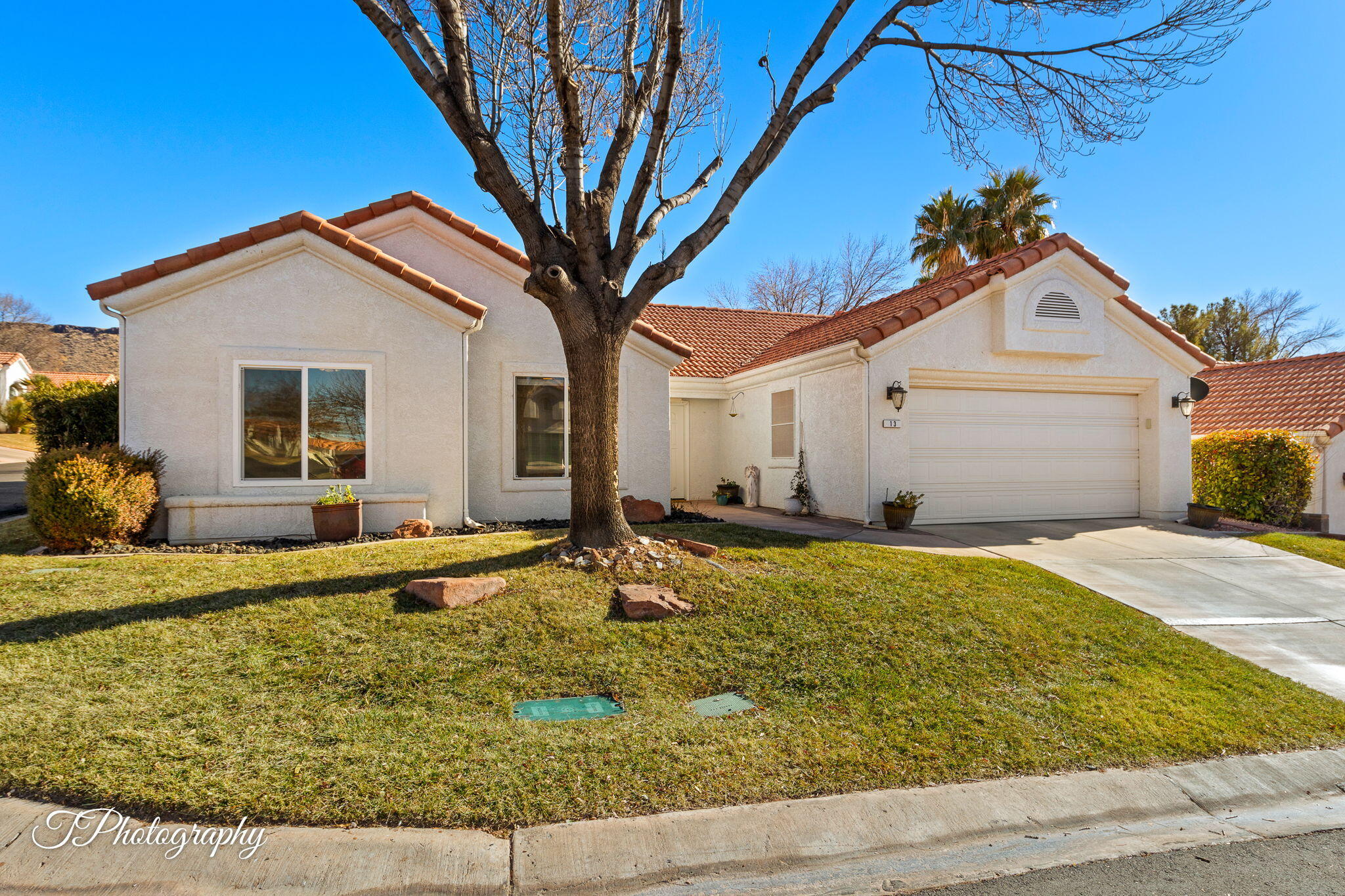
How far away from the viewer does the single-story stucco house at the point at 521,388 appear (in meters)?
8.87

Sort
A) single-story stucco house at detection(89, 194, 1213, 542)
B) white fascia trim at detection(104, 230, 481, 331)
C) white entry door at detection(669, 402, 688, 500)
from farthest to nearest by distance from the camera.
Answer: white entry door at detection(669, 402, 688, 500) < single-story stucco house at detection(89, 194, 1213, 542) < white fascia trim at detection(104, 230, 481, 331)

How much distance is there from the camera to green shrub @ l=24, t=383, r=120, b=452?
33.3 feet

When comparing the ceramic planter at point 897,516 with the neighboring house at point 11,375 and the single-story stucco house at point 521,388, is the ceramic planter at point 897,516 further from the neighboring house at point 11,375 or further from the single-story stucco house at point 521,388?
the neighboring house at point 11,375

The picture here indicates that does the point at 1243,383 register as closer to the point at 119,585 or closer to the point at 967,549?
the point at 967,549

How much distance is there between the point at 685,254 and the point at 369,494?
5.19m

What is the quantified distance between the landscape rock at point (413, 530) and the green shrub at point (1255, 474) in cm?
1294

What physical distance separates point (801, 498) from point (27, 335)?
201 ft

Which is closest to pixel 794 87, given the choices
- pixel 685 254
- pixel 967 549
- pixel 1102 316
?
pixel 685 254

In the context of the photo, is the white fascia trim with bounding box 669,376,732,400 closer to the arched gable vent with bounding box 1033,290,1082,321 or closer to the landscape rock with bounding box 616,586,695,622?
the arched gable vent with bounding box 1033,290,1082,321

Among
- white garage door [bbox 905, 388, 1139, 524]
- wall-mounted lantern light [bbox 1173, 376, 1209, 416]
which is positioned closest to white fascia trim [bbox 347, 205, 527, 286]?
white garage door [bbox 905, 388, 1139, 524]

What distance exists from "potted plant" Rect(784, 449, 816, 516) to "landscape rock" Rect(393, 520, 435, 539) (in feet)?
20.5

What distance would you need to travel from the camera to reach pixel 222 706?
13.7ft

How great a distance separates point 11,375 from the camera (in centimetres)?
3969

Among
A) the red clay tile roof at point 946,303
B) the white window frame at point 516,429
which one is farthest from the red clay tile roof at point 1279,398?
the white window frame at point 516,429
